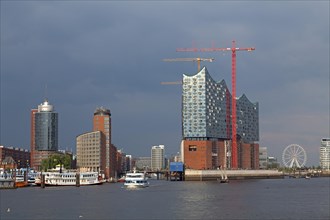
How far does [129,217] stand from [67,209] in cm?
1775

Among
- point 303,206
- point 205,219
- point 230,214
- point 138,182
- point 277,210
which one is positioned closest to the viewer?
point 205,219

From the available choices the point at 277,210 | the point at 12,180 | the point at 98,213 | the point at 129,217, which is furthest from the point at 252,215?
the point at 12,180

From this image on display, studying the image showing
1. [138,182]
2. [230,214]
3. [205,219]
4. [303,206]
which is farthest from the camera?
[138,182]

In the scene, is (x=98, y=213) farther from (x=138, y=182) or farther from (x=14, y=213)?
(x=138, y=182)

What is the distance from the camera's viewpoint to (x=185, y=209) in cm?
9400

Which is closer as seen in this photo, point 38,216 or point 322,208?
point 38,216

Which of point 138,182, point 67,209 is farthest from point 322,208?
point 138,182

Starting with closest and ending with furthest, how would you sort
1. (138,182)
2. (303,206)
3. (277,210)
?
(277,210), (303,206), (138,182)

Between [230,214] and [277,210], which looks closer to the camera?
[230,214]

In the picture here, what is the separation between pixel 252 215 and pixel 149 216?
46.0 ft

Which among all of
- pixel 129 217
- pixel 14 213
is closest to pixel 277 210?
pixel 129 217

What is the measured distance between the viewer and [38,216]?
85062 mm

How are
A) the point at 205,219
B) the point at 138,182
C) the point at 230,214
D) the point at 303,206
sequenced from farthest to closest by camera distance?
the point at 138,182 → the point at 303,206 → the point at 230,214 → the point at 205,219

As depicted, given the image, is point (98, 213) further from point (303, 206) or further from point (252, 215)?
point (303, 206)
